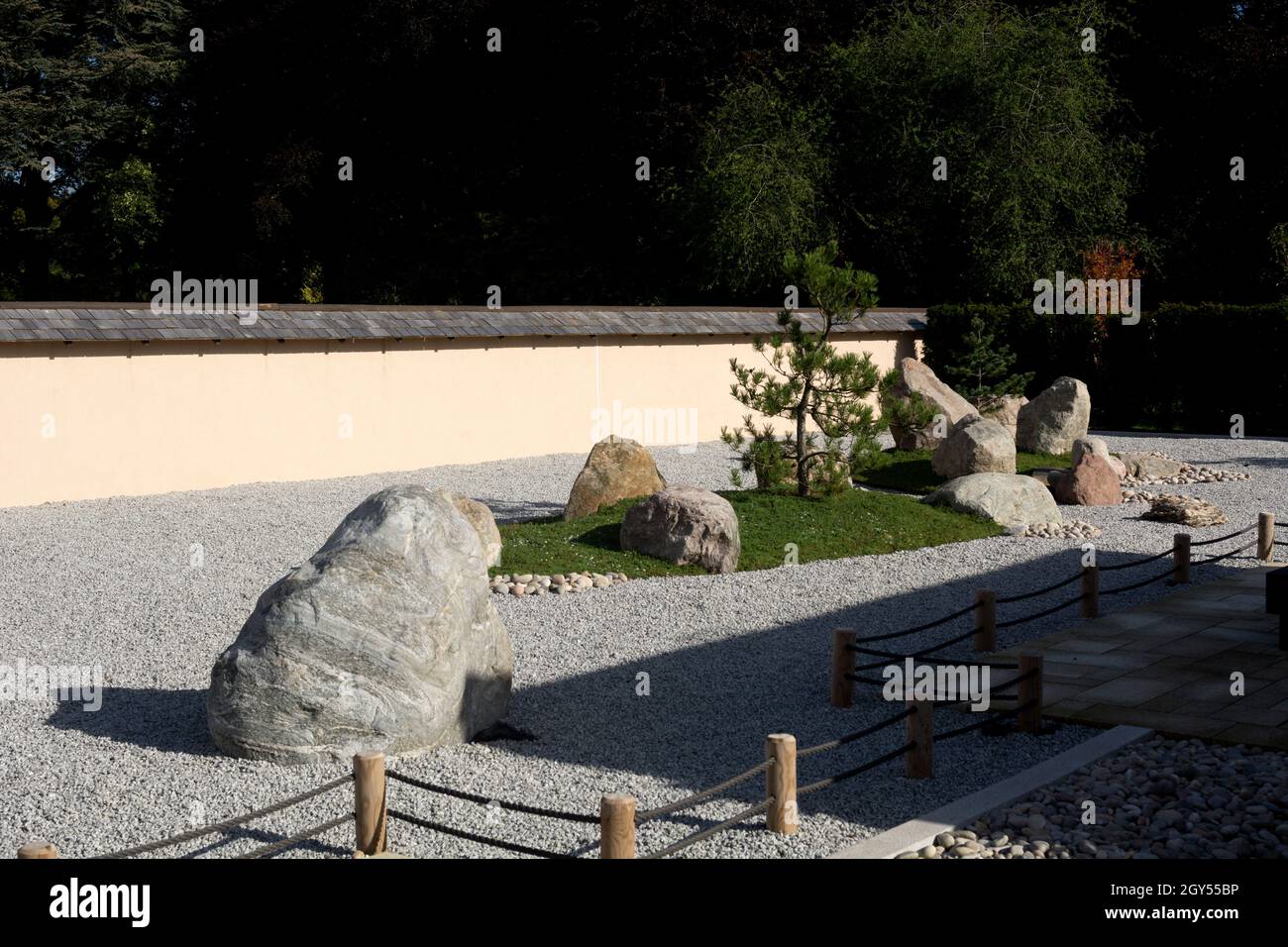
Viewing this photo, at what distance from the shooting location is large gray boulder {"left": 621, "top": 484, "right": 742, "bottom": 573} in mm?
12219

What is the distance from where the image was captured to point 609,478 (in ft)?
46.7

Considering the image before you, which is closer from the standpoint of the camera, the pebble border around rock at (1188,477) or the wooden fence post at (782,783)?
the wooden fence post at (782,783)

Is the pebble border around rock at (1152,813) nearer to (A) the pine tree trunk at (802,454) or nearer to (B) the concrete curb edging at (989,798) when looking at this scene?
(B) the concrete curb edging at (989,798)

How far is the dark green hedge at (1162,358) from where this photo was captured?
24469 millimetres

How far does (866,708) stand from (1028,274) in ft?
75.3

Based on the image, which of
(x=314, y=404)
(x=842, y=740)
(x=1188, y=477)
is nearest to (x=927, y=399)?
(x=1188, y=477)

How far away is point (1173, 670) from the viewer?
28.5 feet

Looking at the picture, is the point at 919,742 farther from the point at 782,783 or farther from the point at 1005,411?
the point at 1005,411

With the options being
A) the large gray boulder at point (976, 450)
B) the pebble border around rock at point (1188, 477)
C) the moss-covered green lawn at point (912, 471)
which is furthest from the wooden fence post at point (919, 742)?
the pebble border around rock at point (1188, 477)

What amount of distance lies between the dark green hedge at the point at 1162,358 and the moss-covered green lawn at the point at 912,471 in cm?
688

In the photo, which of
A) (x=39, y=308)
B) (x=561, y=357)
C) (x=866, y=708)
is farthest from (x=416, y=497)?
(x=561, y=357)

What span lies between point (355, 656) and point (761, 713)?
2602mm

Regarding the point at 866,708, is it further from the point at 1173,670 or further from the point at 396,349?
the point at 396,349

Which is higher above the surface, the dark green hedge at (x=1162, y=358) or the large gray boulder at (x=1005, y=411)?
the dark green hedge at (x=1162, y=358)
